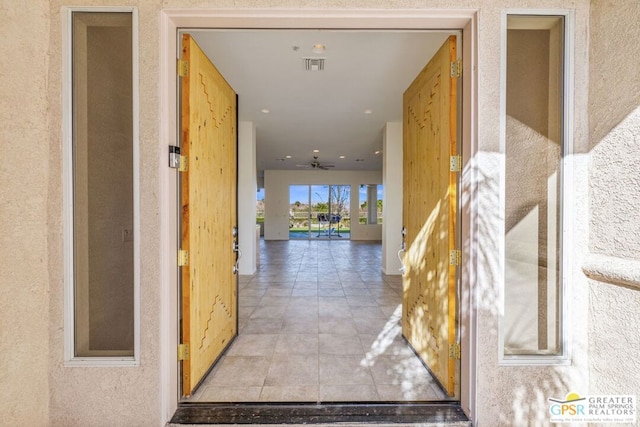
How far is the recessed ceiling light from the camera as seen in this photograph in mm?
2799

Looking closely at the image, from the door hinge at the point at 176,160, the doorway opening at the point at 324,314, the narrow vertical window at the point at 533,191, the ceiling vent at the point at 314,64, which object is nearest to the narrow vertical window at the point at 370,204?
the doorway opening at the point at 324,314

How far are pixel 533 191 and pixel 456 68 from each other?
35.5 inches

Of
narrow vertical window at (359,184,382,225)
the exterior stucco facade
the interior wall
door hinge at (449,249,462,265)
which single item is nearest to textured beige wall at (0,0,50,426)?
the exterior stucco facade

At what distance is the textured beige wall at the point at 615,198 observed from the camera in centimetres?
146

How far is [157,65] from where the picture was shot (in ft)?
5.50

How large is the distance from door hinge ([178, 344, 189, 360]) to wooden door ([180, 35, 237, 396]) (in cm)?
1

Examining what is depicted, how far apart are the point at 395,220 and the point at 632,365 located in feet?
14.1

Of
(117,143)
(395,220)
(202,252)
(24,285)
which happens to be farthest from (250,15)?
(395,220)

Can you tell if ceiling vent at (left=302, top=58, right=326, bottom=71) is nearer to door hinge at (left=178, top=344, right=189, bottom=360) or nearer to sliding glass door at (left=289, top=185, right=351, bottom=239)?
door hinge at (left=178, top=344, right=189, bottom=360)

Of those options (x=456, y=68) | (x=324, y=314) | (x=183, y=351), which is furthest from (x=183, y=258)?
(x=324, y=314)

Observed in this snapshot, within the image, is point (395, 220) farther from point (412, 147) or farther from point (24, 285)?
point (24, 285)

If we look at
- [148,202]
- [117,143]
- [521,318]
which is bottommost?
[521,318]

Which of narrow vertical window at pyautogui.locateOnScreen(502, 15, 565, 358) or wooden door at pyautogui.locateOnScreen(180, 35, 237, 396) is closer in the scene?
narrow vertical window at pyautogui.locateOnScreen(502, 15, 565, 358)

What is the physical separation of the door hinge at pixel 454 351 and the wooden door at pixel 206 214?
1.69 m
